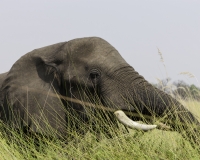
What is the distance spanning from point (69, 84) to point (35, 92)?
15.7 inches

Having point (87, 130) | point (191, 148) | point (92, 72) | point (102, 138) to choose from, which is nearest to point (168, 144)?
point (191, 148)

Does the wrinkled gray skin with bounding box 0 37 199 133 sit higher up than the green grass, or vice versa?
the wrinkled gray skin with bounding box 0 37 199 133

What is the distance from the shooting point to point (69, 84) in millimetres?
5867

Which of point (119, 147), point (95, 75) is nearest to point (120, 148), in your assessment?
point (119, 147)

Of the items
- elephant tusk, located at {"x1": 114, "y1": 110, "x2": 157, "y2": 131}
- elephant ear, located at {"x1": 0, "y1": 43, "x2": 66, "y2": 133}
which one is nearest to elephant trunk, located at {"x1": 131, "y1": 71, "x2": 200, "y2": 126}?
elephant tusk, located at {"x1": 114, "y1": 110, "x2": 157, "y2": 131}

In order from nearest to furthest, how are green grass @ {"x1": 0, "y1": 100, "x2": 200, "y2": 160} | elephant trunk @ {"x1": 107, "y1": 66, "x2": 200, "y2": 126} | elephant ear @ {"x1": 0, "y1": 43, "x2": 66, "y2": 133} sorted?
green grass @ {"x1": 0, "y1": 100, "x2": 200, "y2": 160}
elephant trunk @ {"x1": 107, "y1": 66, "x2": 200, "y2": 126}
elephant ear @ {"x1": 0, "y1": 43, "x2": 66, "y2": 133}

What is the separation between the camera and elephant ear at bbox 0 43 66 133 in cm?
582

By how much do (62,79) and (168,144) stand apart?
165cm

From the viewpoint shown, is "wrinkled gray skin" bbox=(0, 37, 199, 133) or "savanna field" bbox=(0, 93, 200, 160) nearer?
"savanna field" bbox=(0, 93, 200, 160)

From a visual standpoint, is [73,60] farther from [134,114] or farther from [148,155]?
[148,155]

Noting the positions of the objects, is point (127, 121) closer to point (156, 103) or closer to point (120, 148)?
point (156, 103)

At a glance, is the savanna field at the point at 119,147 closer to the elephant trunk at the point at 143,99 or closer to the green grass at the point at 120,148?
the green grass at the point at 120,148

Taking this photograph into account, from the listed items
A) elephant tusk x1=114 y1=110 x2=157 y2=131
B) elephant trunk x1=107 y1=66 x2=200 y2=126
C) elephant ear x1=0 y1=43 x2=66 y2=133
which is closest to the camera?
elephant tusk x1=114 y1=110 x2=157 y2=131

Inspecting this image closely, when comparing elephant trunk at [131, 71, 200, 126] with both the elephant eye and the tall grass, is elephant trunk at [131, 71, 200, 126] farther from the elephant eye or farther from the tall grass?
the elephant eye
